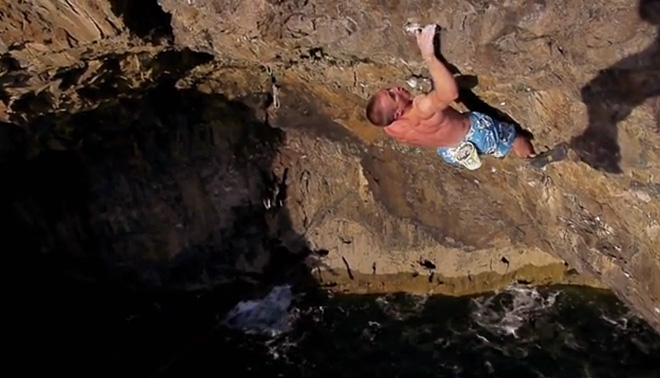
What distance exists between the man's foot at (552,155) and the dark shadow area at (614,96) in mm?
165

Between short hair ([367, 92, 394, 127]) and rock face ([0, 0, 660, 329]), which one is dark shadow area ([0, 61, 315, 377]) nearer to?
rock face ([0, 0, 660, 329])

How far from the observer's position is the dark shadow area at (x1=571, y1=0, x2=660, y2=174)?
6.36 meters

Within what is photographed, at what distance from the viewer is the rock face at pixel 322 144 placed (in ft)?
23.1

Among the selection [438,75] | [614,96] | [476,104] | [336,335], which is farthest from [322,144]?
[614,96]

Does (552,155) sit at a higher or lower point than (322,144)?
lower

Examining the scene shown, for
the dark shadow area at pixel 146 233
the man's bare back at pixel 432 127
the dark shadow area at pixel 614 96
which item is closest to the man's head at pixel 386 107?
the man's bare back at pixel 432 127

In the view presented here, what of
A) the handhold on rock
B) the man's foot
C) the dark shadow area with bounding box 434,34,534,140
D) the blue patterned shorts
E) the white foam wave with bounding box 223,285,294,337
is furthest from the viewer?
the white foam wave with bounding box 223,285,294,337

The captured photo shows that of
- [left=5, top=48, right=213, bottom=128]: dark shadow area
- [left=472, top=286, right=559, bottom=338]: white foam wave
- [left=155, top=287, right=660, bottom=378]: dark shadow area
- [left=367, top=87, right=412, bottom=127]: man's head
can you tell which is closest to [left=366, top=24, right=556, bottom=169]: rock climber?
[left=367, top=87, right=412, bottom=127]: man's head

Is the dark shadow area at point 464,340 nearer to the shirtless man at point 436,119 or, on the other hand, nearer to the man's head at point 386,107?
the shirtless man at point 436,119

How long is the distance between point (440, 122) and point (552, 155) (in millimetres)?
1889

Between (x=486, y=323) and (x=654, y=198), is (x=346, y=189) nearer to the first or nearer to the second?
(x=486, y=323)

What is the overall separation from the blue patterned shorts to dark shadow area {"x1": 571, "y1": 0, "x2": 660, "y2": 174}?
0.67 metres

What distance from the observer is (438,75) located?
6719 millimetres

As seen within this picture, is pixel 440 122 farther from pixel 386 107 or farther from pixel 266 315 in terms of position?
pixel 266 315
